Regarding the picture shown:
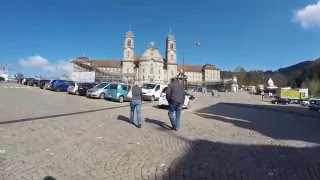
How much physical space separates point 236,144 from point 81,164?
4741mm

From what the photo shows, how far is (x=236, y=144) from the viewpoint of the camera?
9.78 metres

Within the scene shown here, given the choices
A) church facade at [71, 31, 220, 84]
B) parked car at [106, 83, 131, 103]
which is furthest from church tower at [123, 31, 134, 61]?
parked car at [106, 83, 131, 103]

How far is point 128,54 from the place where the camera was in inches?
6132

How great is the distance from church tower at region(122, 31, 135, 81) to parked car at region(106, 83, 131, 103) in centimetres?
12353

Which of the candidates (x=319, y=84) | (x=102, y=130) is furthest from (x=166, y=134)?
(x=319, y=84)

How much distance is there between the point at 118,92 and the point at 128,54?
418ft

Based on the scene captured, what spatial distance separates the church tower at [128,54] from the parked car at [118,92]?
124 m

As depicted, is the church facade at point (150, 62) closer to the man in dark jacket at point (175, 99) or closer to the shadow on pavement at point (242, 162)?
the man in dark jacket at point (175, 99)

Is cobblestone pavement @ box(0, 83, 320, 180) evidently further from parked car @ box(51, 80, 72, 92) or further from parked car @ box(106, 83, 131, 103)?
parked car @ box(51, 80, 72, 92)

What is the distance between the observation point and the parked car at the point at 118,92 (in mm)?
29544

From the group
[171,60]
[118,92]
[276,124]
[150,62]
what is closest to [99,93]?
[118,92]

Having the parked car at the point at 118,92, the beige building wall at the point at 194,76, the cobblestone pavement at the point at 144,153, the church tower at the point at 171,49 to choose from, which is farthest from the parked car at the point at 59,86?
the beige building wall at the point at 194,76

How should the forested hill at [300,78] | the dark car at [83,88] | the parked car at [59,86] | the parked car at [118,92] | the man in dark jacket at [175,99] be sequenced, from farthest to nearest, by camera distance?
the forested hill at [300,78] < the parked car at [59,86] < the dark car at [83,88] < the parked car at [118,92] < the man in dark jacket at [175,99]

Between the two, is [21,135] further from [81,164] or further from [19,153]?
[81,164]
